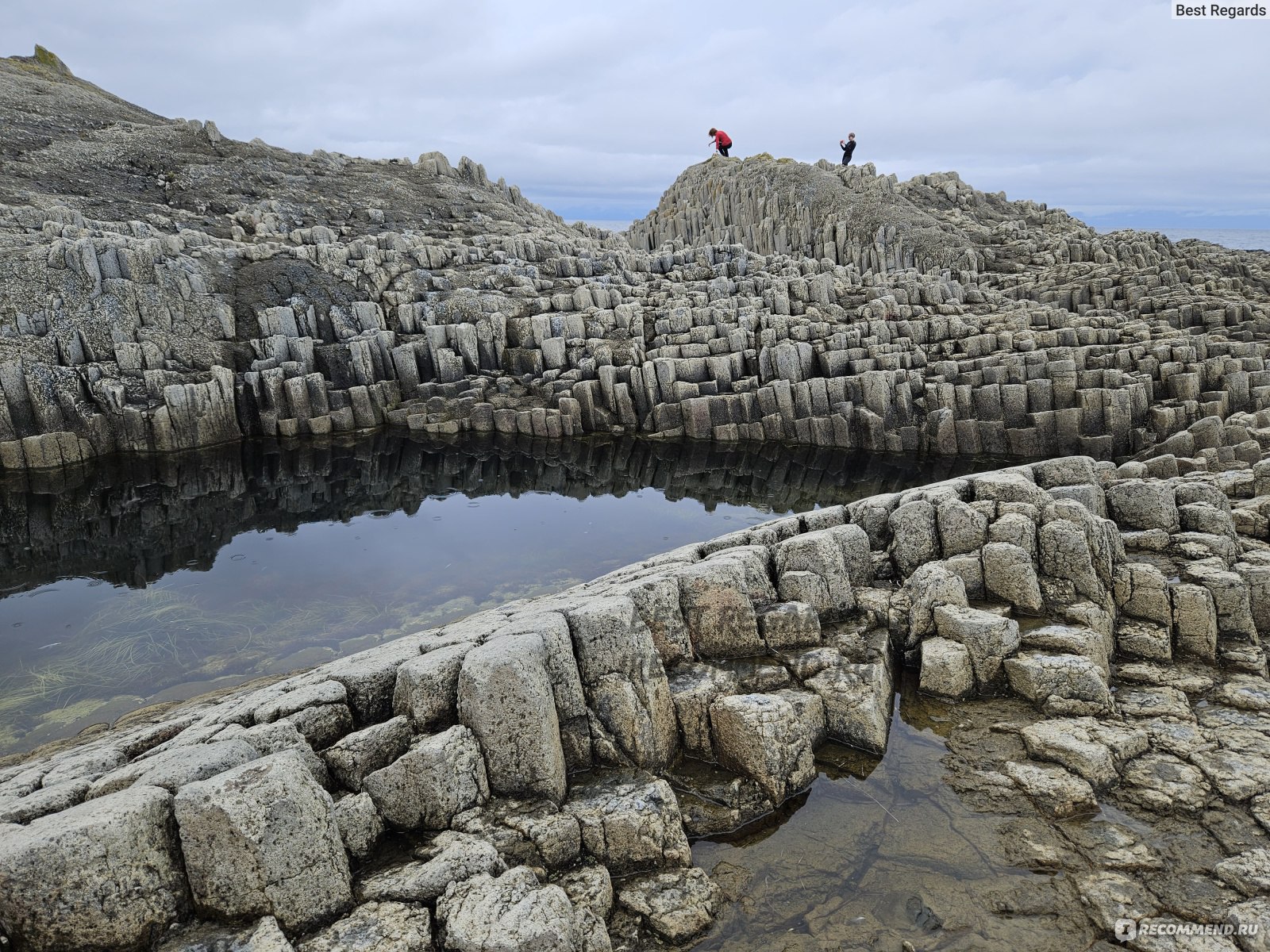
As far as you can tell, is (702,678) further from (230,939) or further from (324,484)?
(324,484)

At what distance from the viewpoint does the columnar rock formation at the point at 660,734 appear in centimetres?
463

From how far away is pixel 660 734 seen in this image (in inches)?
261

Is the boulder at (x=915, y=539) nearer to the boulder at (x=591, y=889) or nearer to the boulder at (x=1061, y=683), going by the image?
the boulder at (x=1061, y=683)

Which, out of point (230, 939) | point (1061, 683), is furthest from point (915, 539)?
point (230, 939)

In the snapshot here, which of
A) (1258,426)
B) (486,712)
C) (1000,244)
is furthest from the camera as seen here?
(1000,244)

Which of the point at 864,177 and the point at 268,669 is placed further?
the point at 864,177

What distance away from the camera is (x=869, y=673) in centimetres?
732

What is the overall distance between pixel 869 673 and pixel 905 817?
1.51m

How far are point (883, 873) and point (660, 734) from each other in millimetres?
2064

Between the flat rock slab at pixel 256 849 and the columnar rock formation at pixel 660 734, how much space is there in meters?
0.02

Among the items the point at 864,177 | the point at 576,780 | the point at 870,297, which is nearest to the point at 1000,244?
the point at 864,177

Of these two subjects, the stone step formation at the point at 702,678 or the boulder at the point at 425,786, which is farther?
the boulder at the point at 425,786

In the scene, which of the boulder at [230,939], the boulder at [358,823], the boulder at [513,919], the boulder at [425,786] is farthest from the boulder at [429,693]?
the boulder at [230,939]

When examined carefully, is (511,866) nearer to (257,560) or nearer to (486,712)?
(486,712)
